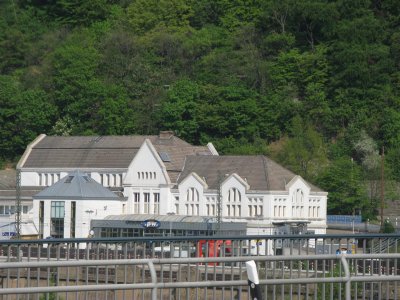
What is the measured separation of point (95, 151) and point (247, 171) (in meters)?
12.7

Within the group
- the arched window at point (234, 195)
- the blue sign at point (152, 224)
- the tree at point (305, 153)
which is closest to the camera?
the blue sign at point (152, 224)

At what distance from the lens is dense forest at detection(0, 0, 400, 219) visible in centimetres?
9850

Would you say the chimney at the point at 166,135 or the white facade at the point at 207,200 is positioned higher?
the chimney at the point at 166,135

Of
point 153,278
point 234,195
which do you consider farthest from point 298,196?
point 153,278

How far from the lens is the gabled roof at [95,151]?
92812mm

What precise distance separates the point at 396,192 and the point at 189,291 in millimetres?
72671

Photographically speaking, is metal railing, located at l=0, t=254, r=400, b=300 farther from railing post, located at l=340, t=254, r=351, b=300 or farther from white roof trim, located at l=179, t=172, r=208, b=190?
white roof trim, located at l=179, t=172, r=208, b=190

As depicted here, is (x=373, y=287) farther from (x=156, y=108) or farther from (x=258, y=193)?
(x=156, y=108)

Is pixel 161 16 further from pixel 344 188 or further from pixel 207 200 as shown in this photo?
pixel 207 200

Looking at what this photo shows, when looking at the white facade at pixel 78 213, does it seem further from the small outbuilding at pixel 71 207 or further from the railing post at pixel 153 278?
the railing post at pixel 153 278

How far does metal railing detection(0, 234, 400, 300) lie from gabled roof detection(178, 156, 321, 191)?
64.4 metres

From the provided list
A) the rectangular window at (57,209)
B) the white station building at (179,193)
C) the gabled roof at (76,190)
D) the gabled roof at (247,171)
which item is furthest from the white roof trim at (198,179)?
the rectangular window at (57,209)

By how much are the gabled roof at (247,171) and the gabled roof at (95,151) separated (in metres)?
2.89

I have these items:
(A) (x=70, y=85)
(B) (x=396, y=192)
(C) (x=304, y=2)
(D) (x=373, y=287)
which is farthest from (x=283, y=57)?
(D) (x=373, y=287)
